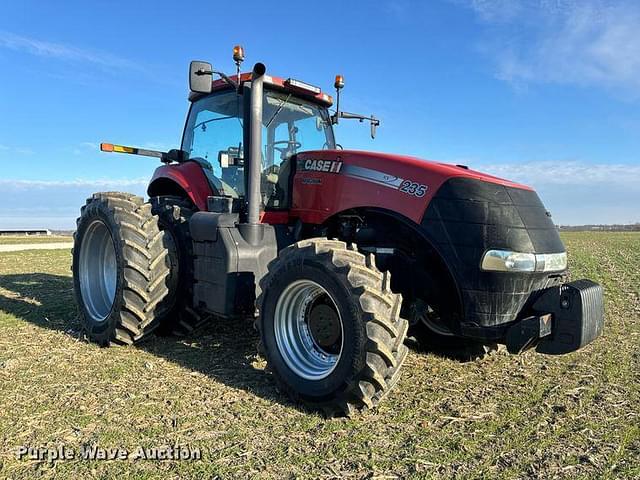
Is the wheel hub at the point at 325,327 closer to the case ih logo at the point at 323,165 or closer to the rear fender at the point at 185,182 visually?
the case ih logo at the point at 323,165

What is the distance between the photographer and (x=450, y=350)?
4980mm

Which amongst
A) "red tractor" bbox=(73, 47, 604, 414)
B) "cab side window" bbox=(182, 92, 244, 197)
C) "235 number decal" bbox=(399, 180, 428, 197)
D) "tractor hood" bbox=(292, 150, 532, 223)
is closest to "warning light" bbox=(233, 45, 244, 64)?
"red tractor" bbox=(73, 47, 604, 414)

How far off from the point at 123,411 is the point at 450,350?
3.02m

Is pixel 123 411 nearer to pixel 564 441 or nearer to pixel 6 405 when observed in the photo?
pixel 6 405

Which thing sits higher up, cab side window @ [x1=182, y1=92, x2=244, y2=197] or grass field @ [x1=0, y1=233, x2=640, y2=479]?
cab side window @ [x1=182, y1=92, x2=244, y2=197]

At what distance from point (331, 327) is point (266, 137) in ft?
7.37

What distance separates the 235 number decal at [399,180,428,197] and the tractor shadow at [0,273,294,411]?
1800 millimetres

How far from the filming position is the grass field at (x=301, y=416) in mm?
2834

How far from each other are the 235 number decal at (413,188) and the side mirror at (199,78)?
1.91m

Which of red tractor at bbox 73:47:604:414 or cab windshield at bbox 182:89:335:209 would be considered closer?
red tractor at bbox 73:47:604:414

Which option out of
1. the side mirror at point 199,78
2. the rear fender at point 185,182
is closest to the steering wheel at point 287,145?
the rear fender at point 185,182

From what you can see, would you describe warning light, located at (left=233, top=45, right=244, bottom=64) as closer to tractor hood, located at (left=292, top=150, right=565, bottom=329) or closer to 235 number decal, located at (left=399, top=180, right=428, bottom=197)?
tractor hood, located at (left=292, top=150, right=565, bottom=329)

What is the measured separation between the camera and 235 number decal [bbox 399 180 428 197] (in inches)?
153

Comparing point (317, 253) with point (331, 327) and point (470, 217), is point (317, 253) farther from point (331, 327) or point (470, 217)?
point (470, 217)
